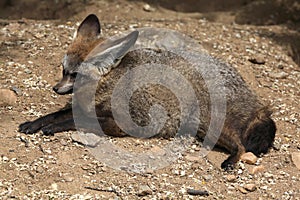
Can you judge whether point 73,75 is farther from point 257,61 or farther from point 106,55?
point 257,61

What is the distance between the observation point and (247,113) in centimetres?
586

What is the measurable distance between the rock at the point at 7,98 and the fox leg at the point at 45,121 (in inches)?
19.6

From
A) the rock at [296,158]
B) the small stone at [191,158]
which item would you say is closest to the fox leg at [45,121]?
the small stone at [191,158]

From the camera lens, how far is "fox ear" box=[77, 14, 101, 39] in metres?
6.18

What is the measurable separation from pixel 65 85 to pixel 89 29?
0.78 meters

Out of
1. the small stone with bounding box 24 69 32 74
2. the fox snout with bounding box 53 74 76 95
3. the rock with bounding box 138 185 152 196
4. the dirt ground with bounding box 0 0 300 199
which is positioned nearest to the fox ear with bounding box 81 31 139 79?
the fox snout with bounding box 53 74 76 95

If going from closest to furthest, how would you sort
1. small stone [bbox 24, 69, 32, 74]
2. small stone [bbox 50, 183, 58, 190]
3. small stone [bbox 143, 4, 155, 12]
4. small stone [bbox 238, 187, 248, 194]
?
small stone [bbox 50, 183, 58, 190] → small stone [bbox 238, 187, 248, 194] → small stone [bbox 24, 69, 32, 74] → small stone [bbox 143, 4, 155, 12]

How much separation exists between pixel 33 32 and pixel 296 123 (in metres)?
3.61

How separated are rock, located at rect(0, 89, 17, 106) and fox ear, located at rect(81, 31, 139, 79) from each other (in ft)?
2.93

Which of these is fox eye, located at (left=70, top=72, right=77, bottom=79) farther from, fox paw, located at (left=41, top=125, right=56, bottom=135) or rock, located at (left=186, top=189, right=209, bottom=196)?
rock, located at (left=186, top=189, right=209, bottom=196)

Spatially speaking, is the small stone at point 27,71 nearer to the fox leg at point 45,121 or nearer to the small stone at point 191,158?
the fox leg at point 45,121

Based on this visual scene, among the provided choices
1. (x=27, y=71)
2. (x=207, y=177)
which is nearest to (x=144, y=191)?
(x=207, y=177)

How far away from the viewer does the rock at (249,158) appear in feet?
18.3

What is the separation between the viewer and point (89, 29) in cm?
621
